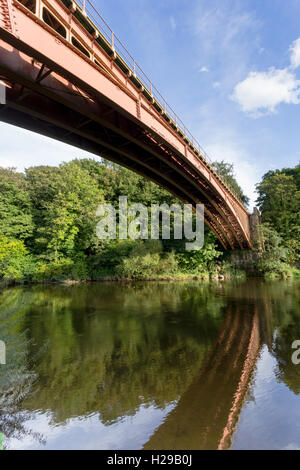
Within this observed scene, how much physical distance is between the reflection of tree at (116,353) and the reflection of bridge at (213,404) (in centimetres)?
35

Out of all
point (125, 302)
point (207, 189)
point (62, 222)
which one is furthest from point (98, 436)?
point (62, 222)

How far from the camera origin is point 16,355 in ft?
20.5

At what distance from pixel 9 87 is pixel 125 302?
11.6m

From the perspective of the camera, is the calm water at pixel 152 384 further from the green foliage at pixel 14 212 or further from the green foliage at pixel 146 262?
the green foliage at pixel 14 212

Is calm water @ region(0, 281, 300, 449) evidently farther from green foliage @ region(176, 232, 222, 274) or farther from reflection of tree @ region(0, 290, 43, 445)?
green foliage @ region(176, 232, 222, 274)

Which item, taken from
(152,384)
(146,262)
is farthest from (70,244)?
(152,384)

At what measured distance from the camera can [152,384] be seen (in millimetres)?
5008

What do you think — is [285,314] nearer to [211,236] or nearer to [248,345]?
[248,345]

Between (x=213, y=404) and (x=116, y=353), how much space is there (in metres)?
3.30

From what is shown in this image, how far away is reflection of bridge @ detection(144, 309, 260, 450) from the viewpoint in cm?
337

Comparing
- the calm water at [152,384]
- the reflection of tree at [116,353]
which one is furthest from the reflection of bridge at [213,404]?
the reflection of tree at [116,353]

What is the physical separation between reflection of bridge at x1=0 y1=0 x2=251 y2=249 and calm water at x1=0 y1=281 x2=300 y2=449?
7477mm

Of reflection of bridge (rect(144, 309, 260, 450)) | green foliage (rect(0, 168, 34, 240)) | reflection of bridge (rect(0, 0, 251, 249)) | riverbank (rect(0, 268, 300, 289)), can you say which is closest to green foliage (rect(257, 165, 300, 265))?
riverbank (rect(0, 268, 300, 289))

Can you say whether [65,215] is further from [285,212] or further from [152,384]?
[285,212]
